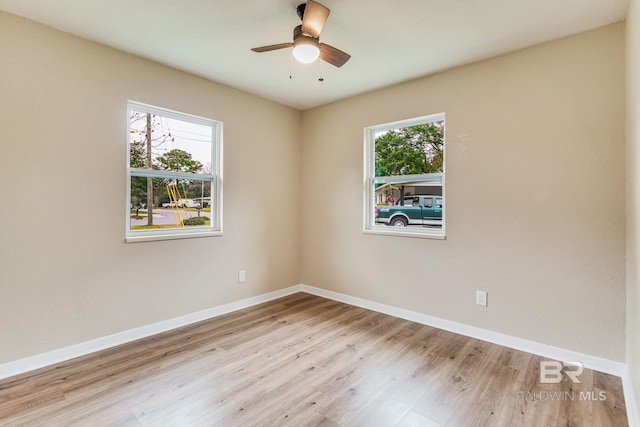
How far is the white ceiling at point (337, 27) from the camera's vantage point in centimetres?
204

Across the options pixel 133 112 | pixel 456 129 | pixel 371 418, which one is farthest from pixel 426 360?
pixel 133 112

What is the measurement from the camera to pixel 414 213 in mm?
3350

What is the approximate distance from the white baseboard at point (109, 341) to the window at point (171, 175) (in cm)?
83

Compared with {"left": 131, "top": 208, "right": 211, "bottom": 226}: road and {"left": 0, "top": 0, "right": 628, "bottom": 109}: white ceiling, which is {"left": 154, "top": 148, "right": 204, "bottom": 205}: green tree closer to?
{"left": 131, "top": 208, "right": 211, "bottom": 226}: road

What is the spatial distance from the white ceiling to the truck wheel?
152 centimetres

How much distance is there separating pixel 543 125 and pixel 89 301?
395cm

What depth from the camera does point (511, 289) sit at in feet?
8.66

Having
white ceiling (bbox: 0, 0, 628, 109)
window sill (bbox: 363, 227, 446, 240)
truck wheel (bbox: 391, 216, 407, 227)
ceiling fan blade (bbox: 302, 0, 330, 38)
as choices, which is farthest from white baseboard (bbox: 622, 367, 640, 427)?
ceiling fan blade (bbox: 302, 0, 330, 38)

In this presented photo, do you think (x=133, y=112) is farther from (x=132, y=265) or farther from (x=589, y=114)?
(x=589, y=114)

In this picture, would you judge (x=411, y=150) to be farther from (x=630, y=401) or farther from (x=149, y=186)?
(x=149, y=186)

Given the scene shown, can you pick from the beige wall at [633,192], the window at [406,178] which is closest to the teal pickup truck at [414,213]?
the window at [406,178]

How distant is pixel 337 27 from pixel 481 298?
2592 mm

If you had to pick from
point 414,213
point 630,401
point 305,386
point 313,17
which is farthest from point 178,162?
point 630,401

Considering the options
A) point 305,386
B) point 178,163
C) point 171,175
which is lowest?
point 305,386
